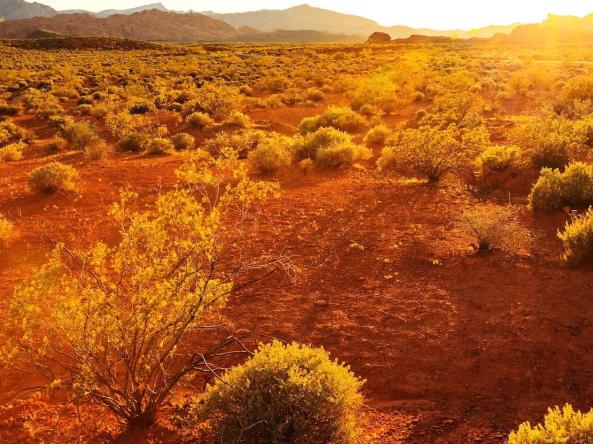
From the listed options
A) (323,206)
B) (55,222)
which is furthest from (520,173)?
(55,222)

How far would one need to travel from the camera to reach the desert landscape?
4070 millimetres

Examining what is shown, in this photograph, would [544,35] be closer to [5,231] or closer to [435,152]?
[435,152]

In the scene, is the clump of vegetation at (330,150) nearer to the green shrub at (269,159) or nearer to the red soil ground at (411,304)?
the green shrub at (269,159)

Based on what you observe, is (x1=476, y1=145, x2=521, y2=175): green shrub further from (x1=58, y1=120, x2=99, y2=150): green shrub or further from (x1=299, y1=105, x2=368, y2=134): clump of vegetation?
(x1=58, y1=120, x2=99, y2=150): green shrub

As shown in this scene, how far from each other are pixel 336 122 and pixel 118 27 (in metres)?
161

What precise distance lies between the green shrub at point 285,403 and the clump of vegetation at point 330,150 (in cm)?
901

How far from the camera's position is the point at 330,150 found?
41.4ft

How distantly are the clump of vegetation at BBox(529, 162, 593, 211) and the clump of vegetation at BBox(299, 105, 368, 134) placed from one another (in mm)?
9514

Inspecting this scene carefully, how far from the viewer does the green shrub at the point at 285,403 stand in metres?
3.71

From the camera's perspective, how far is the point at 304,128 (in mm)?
17953

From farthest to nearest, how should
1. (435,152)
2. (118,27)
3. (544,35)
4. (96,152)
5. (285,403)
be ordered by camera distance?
1. (118,27)
2. (544,35)
3. (96,152)
4. (435,152)
5. (285,403)

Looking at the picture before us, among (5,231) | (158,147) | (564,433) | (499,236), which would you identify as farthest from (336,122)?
(564,433)

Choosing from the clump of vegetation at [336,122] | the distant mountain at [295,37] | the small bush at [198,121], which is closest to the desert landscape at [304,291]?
the clump of vegetation at [336,122]

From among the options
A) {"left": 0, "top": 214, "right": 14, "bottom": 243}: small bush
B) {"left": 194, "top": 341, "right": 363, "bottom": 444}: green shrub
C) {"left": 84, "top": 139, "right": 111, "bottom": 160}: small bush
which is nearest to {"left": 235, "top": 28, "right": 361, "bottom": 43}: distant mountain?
{"left": 84, "top": 139, "right": 111, "bottom": 160}: small bush
